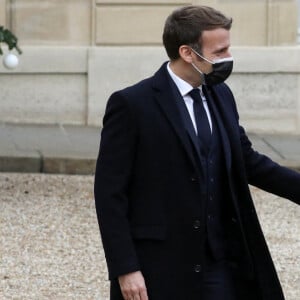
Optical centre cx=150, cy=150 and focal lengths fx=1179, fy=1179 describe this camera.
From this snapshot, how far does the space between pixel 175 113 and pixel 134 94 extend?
16cm

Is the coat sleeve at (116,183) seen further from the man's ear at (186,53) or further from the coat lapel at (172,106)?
the man's ear at (186,53)

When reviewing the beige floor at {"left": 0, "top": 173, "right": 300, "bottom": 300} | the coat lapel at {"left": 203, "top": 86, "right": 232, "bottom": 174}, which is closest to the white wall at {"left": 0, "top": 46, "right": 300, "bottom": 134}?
the beige floor at {"left": 0, "top": 173, "right": 300, "bottom": 300}

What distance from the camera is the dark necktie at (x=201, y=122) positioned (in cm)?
420

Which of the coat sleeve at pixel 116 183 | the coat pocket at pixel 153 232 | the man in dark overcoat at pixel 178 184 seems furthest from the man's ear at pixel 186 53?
the coat pocket at pixel 153 232

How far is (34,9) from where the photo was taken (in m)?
12.9

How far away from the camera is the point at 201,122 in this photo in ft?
13.8

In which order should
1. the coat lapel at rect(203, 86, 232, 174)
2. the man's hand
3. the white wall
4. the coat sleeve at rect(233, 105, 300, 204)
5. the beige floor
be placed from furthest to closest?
1. the white wall
2. the beige floor
3. the coat sleeve at rect(233, 105, 300, 204)
4. the coat lapel at rect(203, 86, 232, 174)
5. the man's hand

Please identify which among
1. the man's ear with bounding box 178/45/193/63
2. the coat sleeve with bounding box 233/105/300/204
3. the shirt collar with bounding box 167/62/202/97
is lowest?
the coat sleeve with bounding box 233/105/300/204

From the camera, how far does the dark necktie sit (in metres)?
4.20

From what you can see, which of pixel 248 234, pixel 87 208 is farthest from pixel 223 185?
pixel 87 208

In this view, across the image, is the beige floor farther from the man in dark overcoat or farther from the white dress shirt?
the white dress shirt

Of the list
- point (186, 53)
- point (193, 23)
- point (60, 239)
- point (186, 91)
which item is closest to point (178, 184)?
point (186, 91)

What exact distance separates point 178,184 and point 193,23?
57 centimetres

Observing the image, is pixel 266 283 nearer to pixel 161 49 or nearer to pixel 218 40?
pixel 218 40
